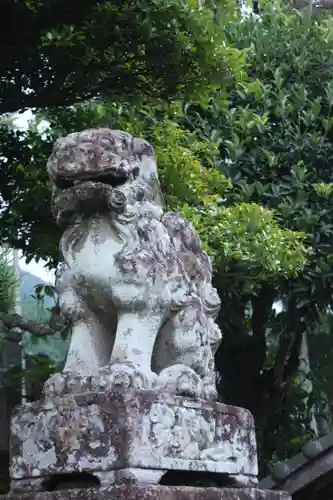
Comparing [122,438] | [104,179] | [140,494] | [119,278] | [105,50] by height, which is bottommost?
[140,494]

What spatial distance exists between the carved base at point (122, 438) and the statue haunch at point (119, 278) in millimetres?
88

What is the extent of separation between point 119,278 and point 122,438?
593 millimetres

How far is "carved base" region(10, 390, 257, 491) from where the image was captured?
3.08 meters

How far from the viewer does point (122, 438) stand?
3.07 metres

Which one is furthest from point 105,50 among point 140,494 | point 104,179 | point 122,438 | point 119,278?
point 140,494

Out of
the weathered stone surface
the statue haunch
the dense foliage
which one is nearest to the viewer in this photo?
the weathered stone surface

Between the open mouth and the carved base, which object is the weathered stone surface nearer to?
the carved base

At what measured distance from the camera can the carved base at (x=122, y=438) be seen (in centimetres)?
308

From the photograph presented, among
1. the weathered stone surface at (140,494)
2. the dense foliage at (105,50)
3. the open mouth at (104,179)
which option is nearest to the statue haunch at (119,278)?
the open mouth at (104,179)

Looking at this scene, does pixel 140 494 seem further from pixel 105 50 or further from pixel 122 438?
pixel 105 50

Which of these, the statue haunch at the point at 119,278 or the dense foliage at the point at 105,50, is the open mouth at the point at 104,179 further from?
the dense foliage at the point at 105,50

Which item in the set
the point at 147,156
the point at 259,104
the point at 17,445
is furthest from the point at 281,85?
the point at 17,445

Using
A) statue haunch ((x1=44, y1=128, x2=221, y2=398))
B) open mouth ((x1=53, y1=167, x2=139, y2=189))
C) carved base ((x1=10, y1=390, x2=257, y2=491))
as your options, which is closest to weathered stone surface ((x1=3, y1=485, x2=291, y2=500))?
carved base ((x1=10, y1=390, x2=257, y2=491))

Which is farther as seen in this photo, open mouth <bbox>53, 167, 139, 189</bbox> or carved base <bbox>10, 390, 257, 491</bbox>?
open mouth <bbox>53, 167, 139, 189</bbox>
